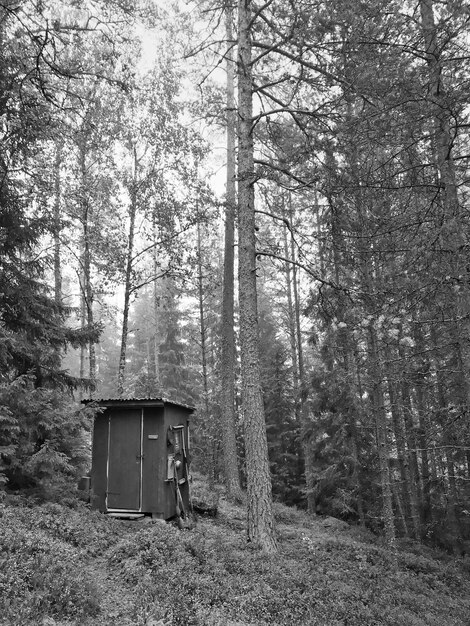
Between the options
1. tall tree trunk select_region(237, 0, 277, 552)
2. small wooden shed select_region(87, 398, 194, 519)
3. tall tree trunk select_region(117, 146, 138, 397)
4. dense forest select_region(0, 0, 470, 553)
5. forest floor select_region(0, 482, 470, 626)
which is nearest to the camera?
forest floor select_region(0, 482, 470, 626)

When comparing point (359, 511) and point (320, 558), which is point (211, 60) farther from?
point (359, 511)

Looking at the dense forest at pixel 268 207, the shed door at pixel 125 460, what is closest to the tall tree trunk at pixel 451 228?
the dense forest at pixel 268 207

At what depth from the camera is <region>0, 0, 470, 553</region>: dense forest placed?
631 cm

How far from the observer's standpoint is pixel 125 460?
32.7 ft

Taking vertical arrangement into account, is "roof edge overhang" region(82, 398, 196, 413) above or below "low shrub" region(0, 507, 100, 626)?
above

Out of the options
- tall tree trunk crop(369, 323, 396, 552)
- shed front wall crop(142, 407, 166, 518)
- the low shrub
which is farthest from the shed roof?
tall tree trunk crop(369, 323, 396, 552)

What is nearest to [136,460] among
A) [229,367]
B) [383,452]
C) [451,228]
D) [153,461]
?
[153,461]

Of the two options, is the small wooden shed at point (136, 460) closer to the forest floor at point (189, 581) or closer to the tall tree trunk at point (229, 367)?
the forest floor at point (189, 581)

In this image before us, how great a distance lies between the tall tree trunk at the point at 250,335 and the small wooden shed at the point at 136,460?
2.94 metres

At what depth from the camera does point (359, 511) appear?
13734mm

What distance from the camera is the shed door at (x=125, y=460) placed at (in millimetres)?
9750

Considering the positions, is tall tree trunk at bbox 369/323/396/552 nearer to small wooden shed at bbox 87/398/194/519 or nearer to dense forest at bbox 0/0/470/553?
dense forest at bbox 0/0/470/553

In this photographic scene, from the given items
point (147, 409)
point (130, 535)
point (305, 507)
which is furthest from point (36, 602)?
point (305, 507)

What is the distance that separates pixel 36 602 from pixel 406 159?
898 cm
